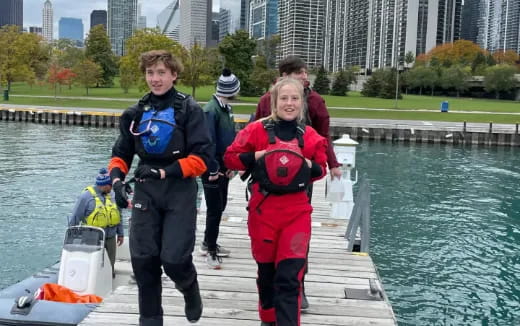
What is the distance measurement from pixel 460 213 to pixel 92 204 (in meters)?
13.5

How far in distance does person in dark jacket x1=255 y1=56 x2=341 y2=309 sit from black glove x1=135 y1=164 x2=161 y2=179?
1.72 m

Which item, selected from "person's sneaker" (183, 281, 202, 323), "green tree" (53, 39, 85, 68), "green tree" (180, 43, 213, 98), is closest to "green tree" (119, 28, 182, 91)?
"green tree" (180, 43, 213, 98)

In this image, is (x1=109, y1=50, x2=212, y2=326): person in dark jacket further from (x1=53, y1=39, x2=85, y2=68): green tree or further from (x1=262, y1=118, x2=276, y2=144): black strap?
(x1=53, y1=39, x2=85, y2=68): green tree

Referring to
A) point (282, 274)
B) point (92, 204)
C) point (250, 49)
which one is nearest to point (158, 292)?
point (282, 274)

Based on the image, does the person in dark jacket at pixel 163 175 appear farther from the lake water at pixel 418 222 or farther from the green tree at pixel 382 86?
the green tree at pixel 382 86

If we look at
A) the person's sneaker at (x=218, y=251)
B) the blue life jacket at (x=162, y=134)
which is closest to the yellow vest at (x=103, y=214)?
the person's sneaker at (x=218, y=251)

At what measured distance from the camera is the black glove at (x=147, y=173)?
14.0 feet

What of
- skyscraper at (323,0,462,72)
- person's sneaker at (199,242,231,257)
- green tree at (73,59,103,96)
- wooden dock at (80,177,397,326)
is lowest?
wooden dock at (80,177,397,326)

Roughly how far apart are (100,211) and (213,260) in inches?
72.8

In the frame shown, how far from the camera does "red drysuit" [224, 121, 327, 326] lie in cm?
452

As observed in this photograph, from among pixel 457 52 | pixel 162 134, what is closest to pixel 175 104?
pixel 162 134

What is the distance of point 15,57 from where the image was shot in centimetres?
7844

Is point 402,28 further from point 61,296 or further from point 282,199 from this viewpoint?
point 282,199

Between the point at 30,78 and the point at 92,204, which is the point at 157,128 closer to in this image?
the point at 92,204
